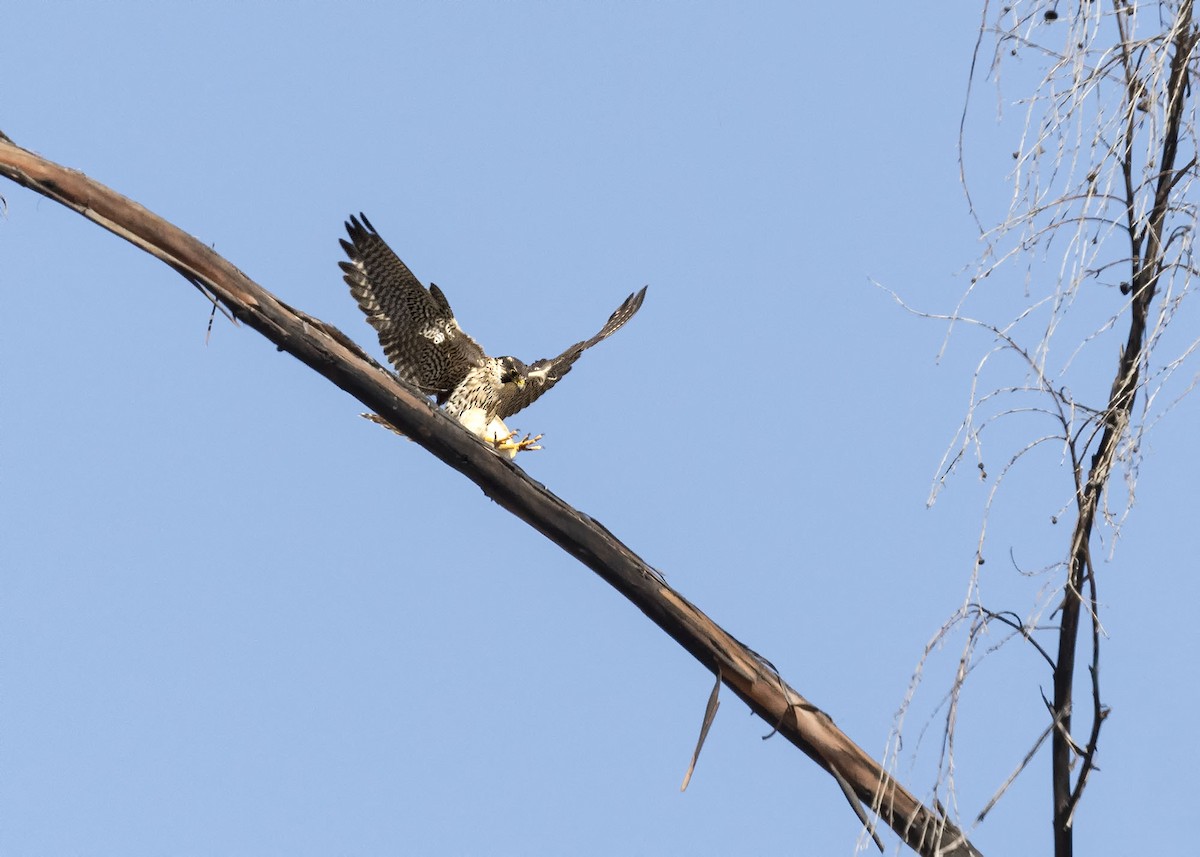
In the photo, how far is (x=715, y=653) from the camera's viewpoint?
3.35m

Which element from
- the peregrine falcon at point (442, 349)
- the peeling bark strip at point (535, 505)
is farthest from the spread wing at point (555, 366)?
the peeling bark strip at point (535, 505)

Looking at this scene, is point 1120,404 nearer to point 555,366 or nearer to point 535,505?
point 535,505

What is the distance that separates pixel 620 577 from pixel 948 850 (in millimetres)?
935

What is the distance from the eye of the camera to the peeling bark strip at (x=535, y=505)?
3.17m

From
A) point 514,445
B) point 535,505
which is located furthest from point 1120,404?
point 514,445

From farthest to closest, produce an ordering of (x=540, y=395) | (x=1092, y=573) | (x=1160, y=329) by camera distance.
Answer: (x=540, y=395) < (x=1092, y=573) < (x=1160, y=329)

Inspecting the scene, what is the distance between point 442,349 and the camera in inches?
324

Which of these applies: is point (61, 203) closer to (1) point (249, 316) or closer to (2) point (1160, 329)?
(1) point (249, 316)

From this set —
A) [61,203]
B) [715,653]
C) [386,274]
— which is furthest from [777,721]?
[386,274]

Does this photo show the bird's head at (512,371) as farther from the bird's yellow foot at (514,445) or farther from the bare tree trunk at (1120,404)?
the bare tree trunk at (1120,404)

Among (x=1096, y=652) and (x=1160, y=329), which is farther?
(x=1096, y=652)

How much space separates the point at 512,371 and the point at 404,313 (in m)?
0.69

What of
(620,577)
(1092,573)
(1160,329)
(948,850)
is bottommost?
(948,850)

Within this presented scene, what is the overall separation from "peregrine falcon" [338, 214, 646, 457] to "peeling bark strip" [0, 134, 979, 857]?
163 inches
